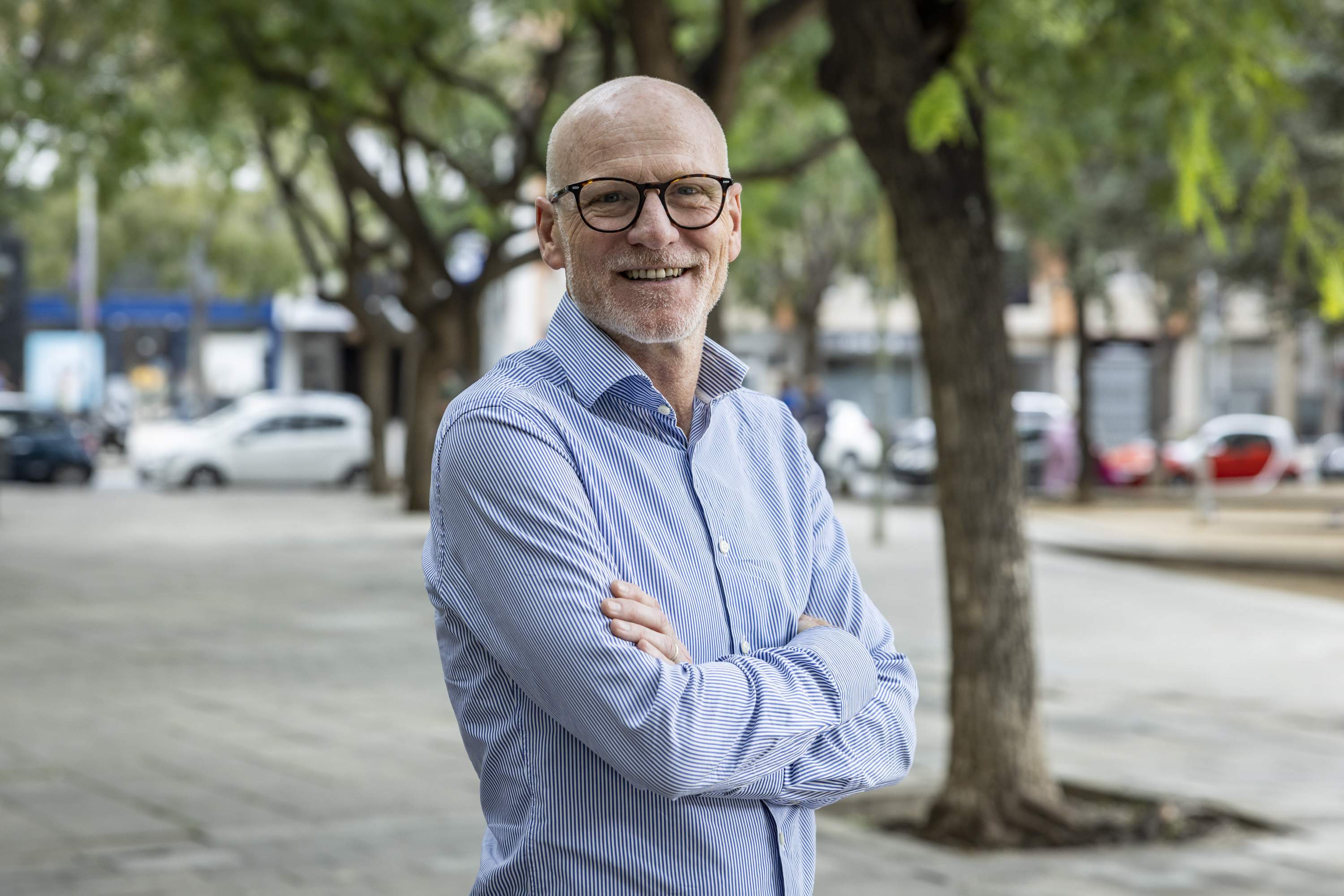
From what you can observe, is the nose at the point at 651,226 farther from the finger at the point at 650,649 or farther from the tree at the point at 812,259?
the tree at the point at 812,259

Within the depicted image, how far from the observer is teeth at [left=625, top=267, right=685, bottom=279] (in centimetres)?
213

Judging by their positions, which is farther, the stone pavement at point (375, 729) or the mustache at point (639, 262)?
the stone pavement at point (375, 729)

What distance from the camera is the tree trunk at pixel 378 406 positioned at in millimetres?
26547

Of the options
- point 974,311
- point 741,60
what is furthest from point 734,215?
point 741,60

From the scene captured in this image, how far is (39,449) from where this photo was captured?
2986cm

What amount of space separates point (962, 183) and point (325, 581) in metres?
9.80

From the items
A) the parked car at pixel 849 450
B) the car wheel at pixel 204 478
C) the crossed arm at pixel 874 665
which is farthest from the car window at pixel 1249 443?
the crossed arm at pixel 874 665

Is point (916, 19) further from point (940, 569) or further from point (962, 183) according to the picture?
point (940, 569)

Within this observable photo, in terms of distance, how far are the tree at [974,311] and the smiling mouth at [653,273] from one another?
4371 millimetres

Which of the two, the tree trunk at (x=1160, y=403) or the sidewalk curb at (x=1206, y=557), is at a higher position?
the tree trunk at (x=1160, y=403)

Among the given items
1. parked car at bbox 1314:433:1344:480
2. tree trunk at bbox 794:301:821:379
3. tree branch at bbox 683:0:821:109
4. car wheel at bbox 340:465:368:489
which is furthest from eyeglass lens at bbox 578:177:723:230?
parked car at bbox 1314:433:1344:480

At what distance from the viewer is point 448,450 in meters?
2.06

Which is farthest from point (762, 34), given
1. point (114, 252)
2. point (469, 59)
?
point (114, 252)

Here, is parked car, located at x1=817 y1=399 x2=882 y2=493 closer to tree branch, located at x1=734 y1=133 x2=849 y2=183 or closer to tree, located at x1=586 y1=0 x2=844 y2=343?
tree, located at x1=586 y1=0 x2=844 y2=343
